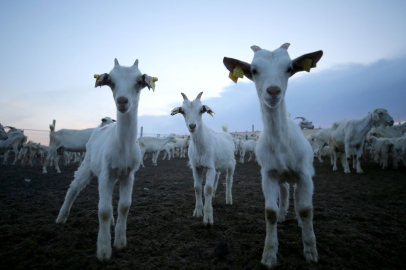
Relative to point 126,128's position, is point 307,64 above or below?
above

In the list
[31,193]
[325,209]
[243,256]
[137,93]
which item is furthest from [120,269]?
[31,193]

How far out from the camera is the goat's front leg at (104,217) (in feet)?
8.53

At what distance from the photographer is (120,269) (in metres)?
2.36

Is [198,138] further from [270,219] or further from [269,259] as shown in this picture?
[269,259]

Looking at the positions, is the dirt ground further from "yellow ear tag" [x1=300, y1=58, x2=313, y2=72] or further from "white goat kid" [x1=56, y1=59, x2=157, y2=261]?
"yellow ear tag" [x1=300, y1=58, x2=313, y2=72]

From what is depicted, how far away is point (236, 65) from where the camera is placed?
2746 mm

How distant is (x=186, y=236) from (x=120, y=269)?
1214 mm

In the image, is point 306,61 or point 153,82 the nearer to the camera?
point 306,61

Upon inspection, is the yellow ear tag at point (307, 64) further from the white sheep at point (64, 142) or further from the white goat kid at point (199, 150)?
the white sheep at point (64, 142)

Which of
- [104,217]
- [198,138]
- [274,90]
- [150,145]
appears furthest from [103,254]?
[150,145]

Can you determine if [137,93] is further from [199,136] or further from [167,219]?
[167,219]

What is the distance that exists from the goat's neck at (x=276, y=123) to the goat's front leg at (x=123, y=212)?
6.90 ft

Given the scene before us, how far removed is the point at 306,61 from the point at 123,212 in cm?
319

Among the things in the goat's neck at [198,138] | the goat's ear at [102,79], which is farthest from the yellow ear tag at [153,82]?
the goat's neck at [198,138]
